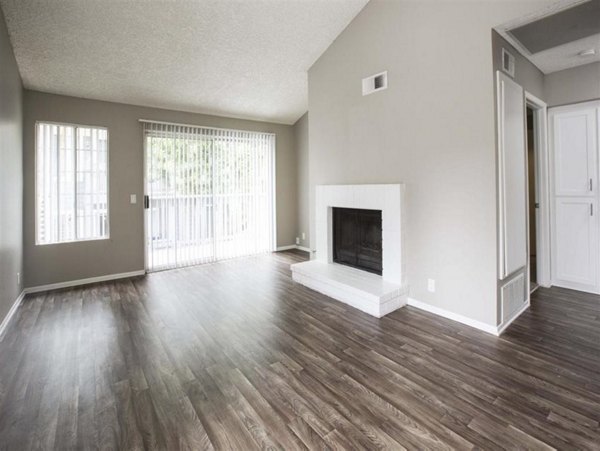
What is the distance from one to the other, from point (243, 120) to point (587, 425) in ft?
19.8

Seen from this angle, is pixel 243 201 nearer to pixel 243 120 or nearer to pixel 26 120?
pixel 243 120

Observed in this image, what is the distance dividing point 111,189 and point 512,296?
5406 millimetres

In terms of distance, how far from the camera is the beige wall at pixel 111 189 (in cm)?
411

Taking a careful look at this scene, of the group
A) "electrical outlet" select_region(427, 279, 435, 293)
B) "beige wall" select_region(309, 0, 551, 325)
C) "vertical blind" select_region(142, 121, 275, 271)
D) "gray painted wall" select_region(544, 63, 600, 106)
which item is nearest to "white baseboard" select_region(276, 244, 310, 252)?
Answer: "vertical blind" select_region(142, 121, 275, 271)

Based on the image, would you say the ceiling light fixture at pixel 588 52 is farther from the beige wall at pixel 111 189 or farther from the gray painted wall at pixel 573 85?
the beige wall at pixel 111 189

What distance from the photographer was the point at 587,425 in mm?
1678

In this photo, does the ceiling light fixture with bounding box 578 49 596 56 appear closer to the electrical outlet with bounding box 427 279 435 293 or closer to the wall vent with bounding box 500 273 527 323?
the wall vent with bounding box 500 273 527 323

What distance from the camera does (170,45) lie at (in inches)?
146

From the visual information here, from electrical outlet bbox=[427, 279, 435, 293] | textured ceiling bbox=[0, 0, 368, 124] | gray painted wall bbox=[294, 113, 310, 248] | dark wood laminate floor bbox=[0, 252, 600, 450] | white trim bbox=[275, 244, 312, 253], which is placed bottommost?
dark wood laminate floor bbox=[0, 252, 600, 450]

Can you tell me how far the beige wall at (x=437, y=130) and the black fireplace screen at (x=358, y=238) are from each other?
18.4 inches

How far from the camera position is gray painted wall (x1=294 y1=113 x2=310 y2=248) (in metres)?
6.55

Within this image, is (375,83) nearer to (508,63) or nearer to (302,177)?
(508,63)

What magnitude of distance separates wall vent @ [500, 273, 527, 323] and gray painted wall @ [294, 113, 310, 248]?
4086mm

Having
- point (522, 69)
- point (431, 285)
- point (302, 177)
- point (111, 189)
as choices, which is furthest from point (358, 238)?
point (111, 189)
